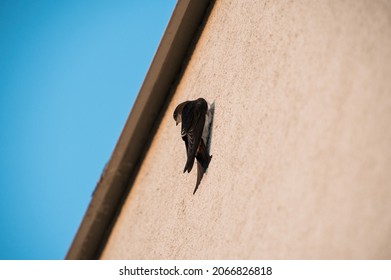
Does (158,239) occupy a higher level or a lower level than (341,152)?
lower

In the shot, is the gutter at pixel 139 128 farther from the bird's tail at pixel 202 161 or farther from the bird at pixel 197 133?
the bird's tail at pixel 202 161

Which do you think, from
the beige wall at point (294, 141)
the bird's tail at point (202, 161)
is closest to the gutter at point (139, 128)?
the beige wall at point (294, 141)

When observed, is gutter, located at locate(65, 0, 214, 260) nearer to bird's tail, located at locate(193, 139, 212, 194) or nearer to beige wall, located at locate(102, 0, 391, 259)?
beige wall, located at locate(102, 0, 391, 259)

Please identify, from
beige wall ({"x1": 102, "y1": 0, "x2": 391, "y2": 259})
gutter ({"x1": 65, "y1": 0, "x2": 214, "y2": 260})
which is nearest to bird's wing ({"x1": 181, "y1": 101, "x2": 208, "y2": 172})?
beige wall ({"x1": 102, "y1": 0, "x2": 391, "y2": 259})

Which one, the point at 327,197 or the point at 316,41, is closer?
the point at 327,197

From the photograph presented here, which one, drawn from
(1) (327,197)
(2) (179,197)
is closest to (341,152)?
(1) (327,197)
